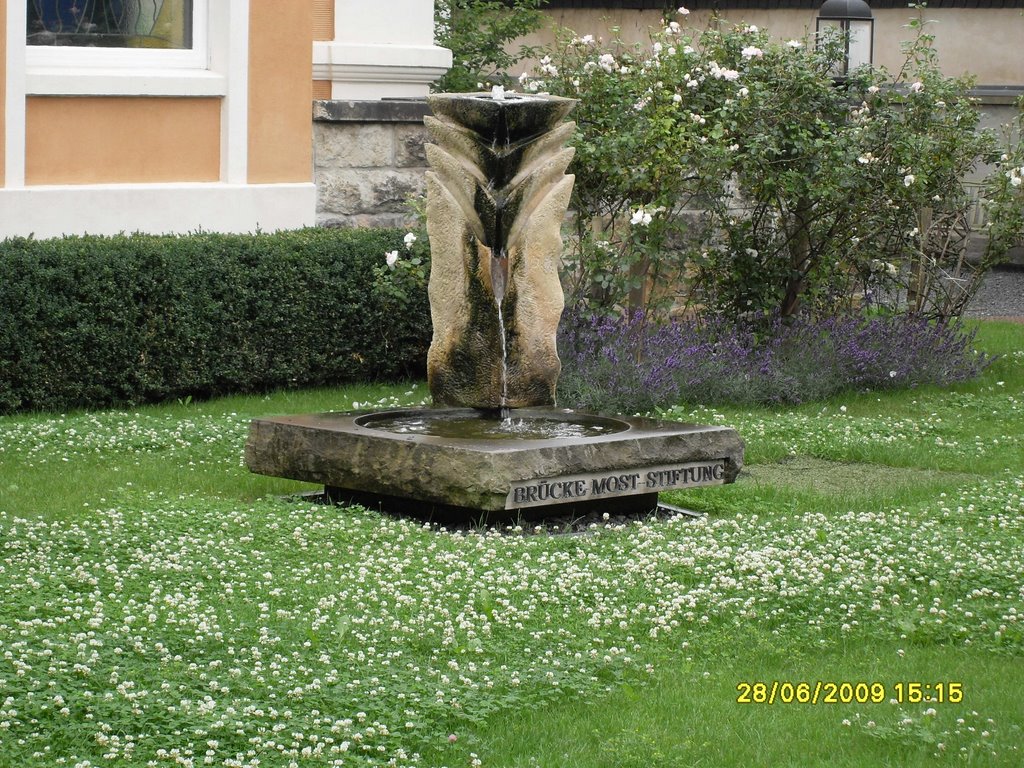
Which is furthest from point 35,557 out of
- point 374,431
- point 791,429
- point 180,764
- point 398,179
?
point 398,179

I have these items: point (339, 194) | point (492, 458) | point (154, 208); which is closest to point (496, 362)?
point (492, 458)

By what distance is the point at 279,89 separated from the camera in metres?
12.5

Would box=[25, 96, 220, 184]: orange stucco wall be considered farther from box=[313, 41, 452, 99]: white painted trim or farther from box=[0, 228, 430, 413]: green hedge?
box=[313, 41, 452, 99]: white painted trim

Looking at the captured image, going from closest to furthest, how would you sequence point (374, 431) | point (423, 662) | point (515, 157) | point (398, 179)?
1. point (423, 662)
2. point (374, 431)
3. point (515, 157)
4. point (398, 179)

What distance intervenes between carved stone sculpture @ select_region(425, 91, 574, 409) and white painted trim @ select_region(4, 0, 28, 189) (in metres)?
4.07

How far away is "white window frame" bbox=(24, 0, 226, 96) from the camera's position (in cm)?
1134

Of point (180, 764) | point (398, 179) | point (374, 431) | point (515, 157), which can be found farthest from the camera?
point (398, 179)

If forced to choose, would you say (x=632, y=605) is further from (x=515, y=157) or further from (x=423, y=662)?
(x=515, y=157)

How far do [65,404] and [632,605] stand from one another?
18.4ft

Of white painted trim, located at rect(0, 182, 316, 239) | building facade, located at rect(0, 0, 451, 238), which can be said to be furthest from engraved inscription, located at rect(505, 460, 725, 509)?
building facade, located at rect(0, 0, 451, 238)

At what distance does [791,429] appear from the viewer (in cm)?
1024

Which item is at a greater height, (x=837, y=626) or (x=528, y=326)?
(x=528, y=326)
